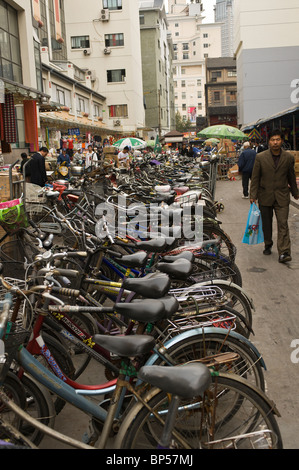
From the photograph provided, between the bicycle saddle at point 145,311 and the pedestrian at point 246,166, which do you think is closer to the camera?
the bicycle saddle at point 145,311

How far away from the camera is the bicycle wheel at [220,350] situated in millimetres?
2854

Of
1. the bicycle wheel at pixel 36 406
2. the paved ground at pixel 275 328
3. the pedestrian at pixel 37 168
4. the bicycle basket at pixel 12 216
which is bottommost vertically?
the paved ground at pixel 275 328

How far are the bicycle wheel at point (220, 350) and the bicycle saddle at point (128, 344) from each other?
578mm

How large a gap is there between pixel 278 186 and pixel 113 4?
153 ft

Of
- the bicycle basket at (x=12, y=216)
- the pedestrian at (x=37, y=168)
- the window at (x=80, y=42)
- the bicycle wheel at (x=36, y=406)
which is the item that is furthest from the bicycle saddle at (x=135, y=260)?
the window at (x=80, y=42)

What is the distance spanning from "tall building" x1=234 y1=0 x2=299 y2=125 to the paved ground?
145 ft

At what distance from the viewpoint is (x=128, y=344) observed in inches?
88.7

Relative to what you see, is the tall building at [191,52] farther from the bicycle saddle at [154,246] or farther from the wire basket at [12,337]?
the wire basket at [12,337]

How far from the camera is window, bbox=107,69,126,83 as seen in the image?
47250 mm

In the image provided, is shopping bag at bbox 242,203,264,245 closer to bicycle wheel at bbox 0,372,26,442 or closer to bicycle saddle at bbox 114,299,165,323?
bicycle saddle at bbox 114,299,165,323

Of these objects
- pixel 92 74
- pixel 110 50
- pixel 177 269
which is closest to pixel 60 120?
pixel 177 269

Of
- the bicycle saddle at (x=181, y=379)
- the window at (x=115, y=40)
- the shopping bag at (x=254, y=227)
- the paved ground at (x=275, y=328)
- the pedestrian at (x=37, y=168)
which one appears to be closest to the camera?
the bicycle saddle at (x=181, y=379)

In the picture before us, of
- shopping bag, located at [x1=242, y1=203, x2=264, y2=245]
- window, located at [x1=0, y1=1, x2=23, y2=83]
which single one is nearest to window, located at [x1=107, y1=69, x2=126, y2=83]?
window, located at [x1=0, y1=1, x2=23, y2=83]

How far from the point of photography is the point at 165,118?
242 feet
